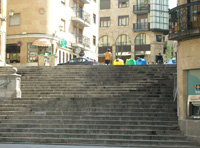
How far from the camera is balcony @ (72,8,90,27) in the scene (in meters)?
46.2

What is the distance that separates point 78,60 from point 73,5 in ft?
48.7

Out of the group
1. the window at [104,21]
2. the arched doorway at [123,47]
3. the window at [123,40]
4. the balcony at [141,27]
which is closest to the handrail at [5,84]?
the arched doorway at [123,47]

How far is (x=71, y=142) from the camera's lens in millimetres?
15477

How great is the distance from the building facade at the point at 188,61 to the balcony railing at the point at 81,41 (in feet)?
99.3

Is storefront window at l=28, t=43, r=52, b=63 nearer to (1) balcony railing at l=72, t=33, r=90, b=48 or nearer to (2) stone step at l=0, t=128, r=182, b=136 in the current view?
(1) balcony railing at l=72, t=33, r=90, b=48

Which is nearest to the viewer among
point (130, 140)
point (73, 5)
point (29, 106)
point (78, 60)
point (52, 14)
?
point (130, 140)

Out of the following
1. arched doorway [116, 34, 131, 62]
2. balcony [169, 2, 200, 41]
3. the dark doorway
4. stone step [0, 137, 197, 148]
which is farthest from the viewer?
arched doorway [116, 34, 131, 62]

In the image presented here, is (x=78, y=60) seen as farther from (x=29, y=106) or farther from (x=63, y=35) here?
(x=29, y=106)

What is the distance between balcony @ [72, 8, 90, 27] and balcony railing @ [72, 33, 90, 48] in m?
1.54

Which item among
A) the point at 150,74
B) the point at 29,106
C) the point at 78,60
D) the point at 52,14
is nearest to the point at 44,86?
the point at 29,106

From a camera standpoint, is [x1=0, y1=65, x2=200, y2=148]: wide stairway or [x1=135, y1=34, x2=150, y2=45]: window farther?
[x1=135, y1=34, x2=150, y2=45]: window

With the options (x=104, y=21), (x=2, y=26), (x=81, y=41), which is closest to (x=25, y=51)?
(x=2, y=26)

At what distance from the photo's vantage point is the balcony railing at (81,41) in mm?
46425

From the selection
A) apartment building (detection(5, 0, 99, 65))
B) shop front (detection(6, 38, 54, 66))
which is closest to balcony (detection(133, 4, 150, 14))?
apartment building (detection(5, 0, 99, 65))
